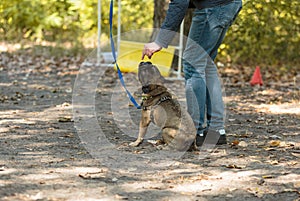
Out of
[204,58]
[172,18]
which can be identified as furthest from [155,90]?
[172,18]

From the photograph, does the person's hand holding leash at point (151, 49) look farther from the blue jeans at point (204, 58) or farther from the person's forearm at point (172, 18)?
the blue jeans at point (204, 58)

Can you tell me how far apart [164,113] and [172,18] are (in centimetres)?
82

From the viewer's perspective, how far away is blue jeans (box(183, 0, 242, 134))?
4703mm

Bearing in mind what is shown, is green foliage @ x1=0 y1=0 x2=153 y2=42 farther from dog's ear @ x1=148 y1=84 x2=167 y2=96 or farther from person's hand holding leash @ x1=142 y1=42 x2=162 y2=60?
person's hand holding leash @ x1=142 y1=42 x2=162 y2=60

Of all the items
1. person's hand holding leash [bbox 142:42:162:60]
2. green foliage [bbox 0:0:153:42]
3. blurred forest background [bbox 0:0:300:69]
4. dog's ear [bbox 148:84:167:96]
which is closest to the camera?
person's hand holding leash [bbox 142:42:162:60]

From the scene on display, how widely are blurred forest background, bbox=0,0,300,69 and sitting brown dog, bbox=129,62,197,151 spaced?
433cm

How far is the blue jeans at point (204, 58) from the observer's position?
4703 millimetres

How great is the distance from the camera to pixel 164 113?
15.5 ft

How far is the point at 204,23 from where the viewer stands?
471 cm

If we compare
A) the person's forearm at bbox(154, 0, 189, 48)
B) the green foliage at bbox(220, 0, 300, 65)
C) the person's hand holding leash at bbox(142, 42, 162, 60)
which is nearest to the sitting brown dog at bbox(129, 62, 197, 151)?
the person's hand holding leash at bbox(142, 42, 162, 60)

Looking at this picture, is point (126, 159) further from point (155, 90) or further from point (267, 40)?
point (267, 40)

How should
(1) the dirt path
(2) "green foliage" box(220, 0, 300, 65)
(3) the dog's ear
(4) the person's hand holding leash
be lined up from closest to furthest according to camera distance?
(1) the dirt path
(4) the person's hand holding leash
(3) the dog's ear
(2) "green foliage" box(220, 0, 300, 65)

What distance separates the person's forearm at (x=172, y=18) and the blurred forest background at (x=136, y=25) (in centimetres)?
436

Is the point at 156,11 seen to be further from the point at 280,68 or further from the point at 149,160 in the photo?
the point at 149,160
